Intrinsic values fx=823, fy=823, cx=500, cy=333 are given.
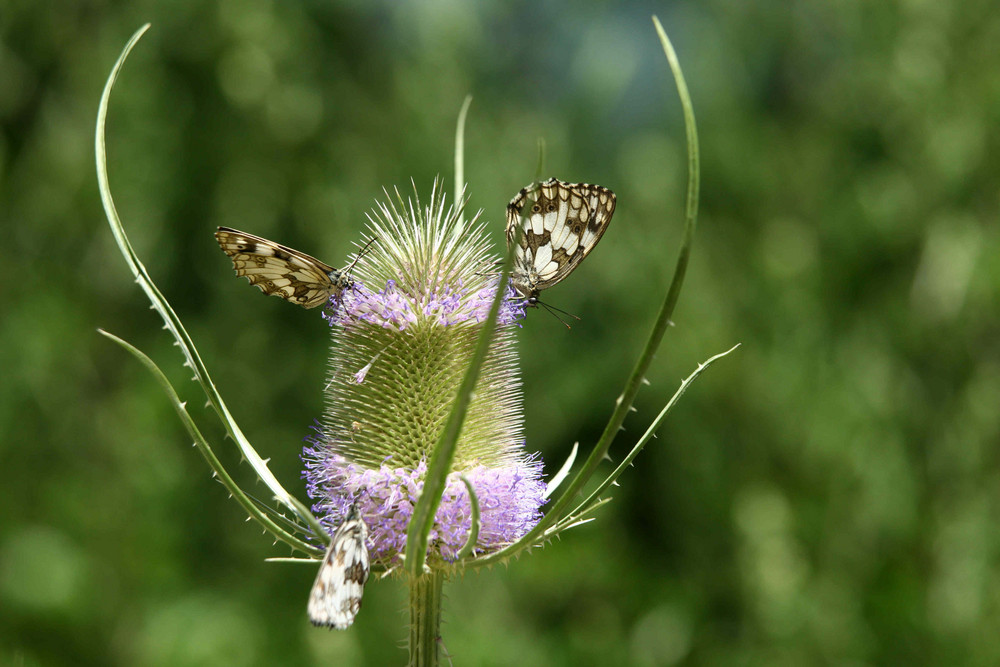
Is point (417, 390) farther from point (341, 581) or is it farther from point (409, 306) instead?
point (341, 581)

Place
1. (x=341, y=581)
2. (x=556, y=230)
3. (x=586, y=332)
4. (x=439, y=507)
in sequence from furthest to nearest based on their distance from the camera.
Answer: (x=586, y=332) < (x=556, y=230) < (x=439, y=507) < (x=341, y=581)

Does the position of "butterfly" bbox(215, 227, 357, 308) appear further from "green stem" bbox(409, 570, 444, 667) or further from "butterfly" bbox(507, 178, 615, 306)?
"green stem" bbox(409, 570, 444, 667)

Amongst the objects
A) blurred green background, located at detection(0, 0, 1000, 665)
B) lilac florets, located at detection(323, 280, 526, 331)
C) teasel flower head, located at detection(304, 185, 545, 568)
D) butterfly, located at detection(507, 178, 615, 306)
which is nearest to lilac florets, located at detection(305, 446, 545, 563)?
teasel flower head, located at detection(304, 185, 545, 568)

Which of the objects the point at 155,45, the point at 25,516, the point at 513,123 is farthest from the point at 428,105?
the point at 25,516

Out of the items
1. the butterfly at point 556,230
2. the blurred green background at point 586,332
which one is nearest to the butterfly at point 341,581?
the butterfly at point 556,230

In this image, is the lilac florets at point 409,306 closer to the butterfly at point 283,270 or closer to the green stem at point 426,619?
the butterfly at point 283,270

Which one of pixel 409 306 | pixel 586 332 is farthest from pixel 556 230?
pixel 586 332
